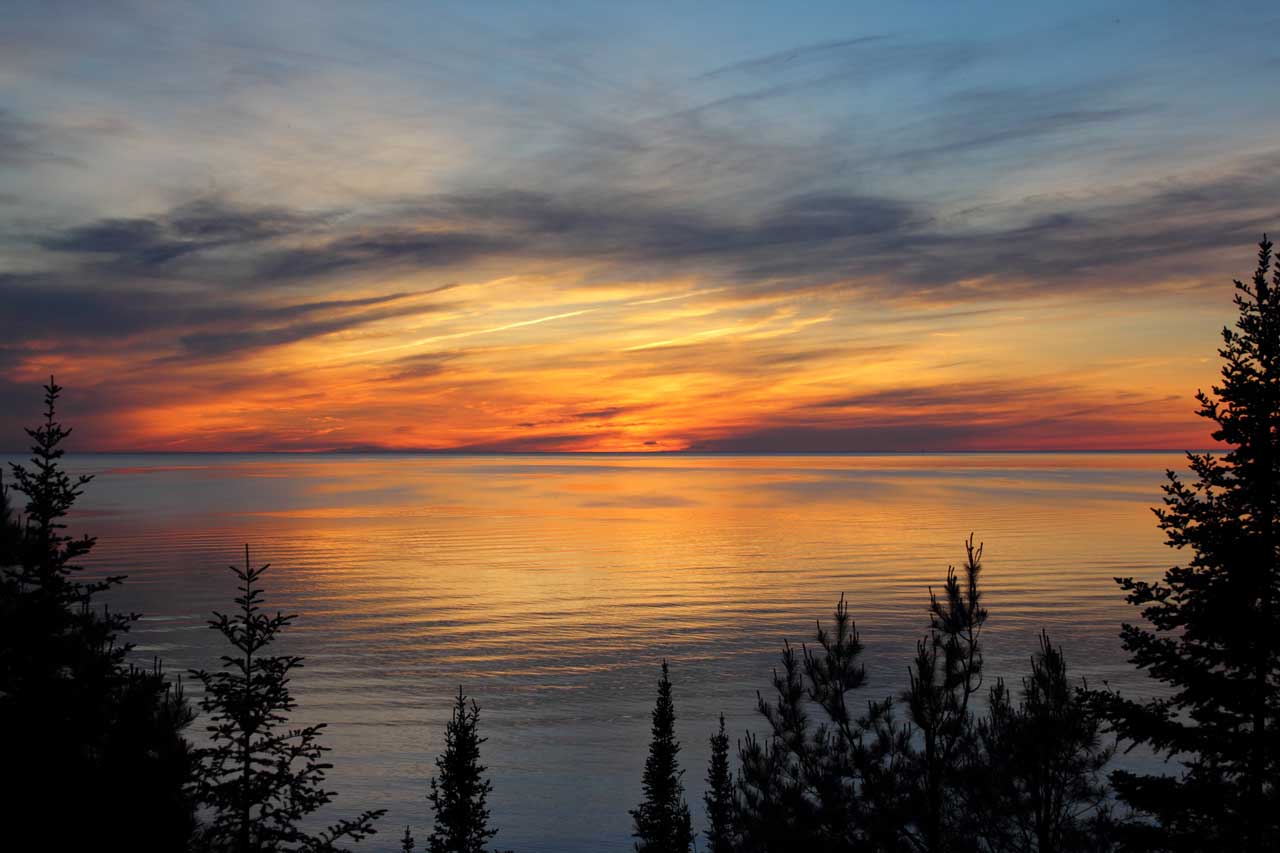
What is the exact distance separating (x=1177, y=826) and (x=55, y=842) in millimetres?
17641

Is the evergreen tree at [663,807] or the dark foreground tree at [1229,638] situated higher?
the dark foreground tree at [1229,638]

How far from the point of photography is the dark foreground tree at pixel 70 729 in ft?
49.6

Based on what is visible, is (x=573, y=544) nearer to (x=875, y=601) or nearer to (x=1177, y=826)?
(x=875, y=601)

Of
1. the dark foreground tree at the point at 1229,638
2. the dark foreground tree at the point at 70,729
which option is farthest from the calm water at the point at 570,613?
the dark foreground tree at the point at 1229,638

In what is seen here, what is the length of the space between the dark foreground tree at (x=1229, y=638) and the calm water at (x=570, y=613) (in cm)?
2191

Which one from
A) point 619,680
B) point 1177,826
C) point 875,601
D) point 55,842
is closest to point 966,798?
point 1177,826

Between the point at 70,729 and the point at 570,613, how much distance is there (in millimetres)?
52694

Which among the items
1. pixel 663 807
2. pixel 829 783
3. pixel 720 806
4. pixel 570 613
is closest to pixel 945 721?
pixel 829 783

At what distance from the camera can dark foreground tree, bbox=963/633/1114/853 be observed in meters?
17.9

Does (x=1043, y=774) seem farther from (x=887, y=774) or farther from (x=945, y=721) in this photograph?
(x=887, y=774)

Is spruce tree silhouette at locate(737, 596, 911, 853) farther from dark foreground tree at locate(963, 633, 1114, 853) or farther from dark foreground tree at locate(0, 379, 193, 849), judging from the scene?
dark foreground tree at locate(0, 379, 193, 849)

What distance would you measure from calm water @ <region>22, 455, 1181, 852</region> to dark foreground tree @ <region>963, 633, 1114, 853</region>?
1691 cm

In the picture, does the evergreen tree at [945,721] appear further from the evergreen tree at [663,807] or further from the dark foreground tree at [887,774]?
the evergreen tree at [663,807]

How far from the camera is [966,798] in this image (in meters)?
19.8
